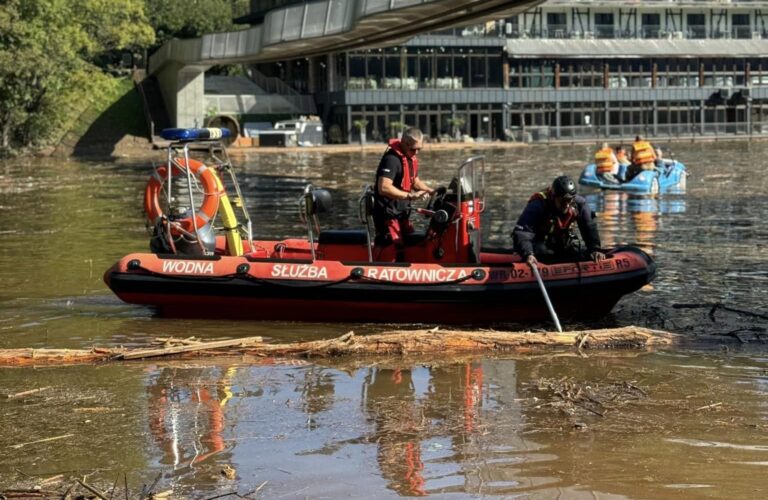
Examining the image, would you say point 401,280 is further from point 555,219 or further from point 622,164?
point 622,164

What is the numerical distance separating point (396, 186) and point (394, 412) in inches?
165

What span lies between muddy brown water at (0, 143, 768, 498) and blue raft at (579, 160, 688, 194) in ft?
47.5

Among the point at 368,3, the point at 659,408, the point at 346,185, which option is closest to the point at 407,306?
the point at 659,408

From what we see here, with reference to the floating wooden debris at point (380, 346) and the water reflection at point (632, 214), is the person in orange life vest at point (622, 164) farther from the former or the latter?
the floating wooden debris at point (380, 346)

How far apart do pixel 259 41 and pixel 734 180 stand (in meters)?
18.0

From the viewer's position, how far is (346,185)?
111ft

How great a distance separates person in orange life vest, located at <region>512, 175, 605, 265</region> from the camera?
11766 mm

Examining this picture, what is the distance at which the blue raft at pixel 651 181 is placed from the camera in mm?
30016

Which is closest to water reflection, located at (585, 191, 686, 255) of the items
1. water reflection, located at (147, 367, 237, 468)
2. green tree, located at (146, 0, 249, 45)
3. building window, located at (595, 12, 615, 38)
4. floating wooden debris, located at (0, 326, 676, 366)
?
floating wooden debris, located at (0, 326, 676, 366)

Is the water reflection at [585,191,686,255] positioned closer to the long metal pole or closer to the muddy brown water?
the muddy brown water

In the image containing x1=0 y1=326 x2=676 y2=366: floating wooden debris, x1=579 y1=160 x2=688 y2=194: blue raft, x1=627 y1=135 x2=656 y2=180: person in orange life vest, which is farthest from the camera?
x1=627 y1=135 x2=656 y2=180: person in orange life vest

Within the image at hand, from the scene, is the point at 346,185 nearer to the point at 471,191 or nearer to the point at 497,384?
the point at 471,191

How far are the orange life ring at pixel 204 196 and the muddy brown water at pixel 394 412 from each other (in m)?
1.14

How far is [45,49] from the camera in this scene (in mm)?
47875
